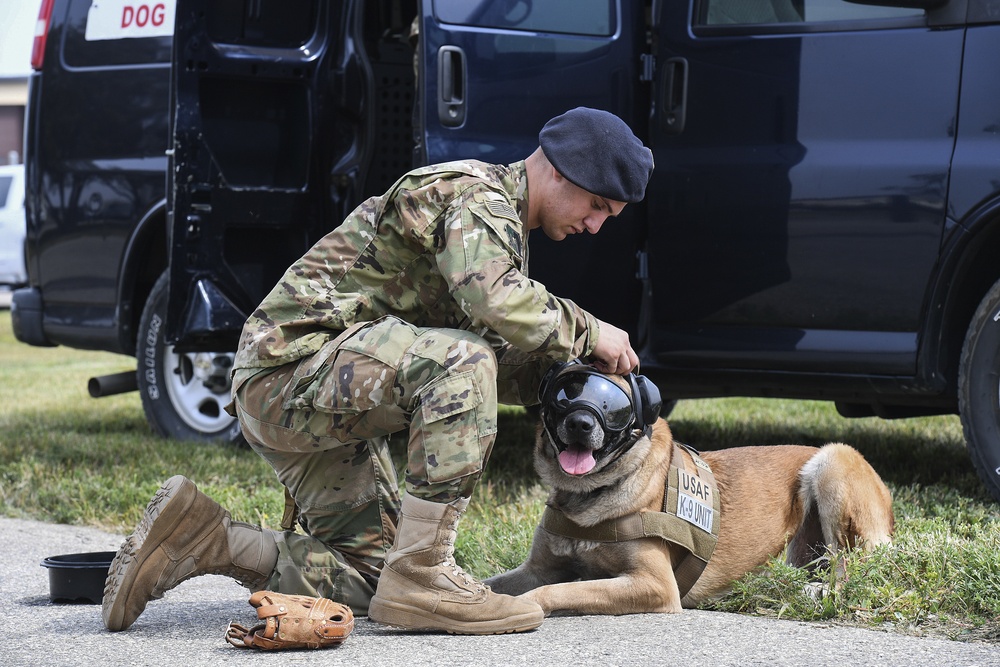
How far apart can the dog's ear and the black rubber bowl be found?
4.83 feet

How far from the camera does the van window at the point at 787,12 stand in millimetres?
4129

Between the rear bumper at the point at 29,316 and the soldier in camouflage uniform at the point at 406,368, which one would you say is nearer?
the soldier in camouflage uniform at the point at 406,368

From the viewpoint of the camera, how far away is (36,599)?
11.2 ft

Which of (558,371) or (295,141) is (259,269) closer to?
(295,141)

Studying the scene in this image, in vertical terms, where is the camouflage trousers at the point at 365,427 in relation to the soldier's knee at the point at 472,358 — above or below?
below

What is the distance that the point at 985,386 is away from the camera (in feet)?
13.2

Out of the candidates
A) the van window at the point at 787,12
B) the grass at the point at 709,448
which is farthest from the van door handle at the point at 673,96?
the grass at the point at 709,448

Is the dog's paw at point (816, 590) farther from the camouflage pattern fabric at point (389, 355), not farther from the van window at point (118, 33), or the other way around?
the van window at point (118, 33)

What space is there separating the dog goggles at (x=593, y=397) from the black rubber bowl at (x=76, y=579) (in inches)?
51.2

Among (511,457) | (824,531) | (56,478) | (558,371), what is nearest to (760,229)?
(824,531)

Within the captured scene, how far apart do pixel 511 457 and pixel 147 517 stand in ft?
8.99

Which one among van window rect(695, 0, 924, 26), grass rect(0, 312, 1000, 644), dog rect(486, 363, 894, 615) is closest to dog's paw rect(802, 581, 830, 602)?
grass rect(0, 312, 1000, 644)

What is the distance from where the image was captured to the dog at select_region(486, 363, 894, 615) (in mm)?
3159

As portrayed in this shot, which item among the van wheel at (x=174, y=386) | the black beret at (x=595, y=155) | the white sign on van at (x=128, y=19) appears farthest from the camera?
the van wheel at (x=174, y=386)
